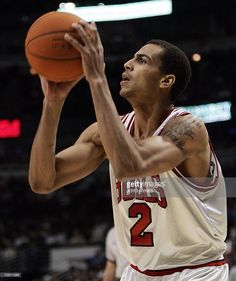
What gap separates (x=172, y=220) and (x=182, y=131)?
1.35 ft

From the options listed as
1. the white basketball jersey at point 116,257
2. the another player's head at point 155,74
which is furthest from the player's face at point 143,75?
the white basketball jersey at point 116,257

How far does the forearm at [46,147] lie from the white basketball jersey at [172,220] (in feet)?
1.25

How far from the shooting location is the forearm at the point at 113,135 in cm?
265

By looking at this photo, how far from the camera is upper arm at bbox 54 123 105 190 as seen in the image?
322 centimetres

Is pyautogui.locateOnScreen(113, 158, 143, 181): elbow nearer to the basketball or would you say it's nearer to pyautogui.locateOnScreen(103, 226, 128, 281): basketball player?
the basketball

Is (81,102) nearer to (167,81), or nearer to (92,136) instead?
(92,136)

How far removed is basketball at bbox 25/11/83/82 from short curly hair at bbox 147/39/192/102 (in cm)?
44

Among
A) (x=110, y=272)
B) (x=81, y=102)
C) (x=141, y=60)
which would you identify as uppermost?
(x=141, y=60)

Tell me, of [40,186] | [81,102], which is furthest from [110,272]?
[81,102]

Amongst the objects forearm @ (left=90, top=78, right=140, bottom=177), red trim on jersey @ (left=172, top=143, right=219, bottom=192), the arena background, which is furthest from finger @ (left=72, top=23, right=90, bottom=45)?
the arena background

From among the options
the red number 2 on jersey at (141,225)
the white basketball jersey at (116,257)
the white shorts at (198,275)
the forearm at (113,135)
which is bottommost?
the white basketball jersey at (116,257)

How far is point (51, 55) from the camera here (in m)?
2.91

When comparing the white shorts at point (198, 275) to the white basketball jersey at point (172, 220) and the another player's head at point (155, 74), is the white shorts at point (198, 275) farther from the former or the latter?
the another player's head at point (155, 74)

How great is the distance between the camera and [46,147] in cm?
310
